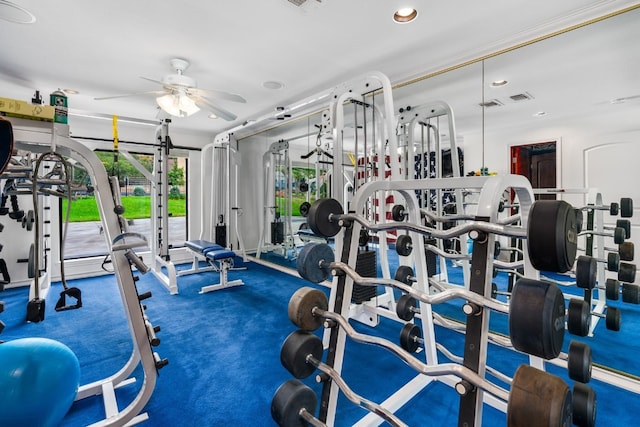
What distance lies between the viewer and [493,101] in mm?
2611

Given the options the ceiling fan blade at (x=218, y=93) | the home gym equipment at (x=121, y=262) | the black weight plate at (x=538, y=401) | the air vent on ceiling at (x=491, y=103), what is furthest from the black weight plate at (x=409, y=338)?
the ceiling fan blade at (x=218, y=93)

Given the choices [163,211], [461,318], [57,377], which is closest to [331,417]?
[57,377]

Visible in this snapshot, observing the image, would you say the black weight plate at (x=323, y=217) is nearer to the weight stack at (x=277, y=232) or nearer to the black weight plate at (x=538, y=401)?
the black weight plate at (x=538, y=401)

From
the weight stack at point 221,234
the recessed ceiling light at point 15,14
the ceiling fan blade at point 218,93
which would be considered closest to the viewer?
the recessed ceiling light at point 15,14

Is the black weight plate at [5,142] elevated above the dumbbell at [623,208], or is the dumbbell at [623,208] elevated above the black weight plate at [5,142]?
the black weight plate at [5,142]

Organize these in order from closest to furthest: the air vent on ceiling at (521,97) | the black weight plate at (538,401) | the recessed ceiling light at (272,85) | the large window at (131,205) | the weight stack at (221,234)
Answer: the black weight plate at (538,401) → the air vent on ceiling at (521,97) → the recessed ceiling light at (272,85) → the large window at (131,205) → the weight stack at (221,234)

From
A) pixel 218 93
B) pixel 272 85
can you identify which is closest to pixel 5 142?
pixel 218 93

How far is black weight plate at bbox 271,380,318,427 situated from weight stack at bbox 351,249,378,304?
1396 mm

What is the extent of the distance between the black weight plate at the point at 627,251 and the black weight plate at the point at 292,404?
232 centimetres

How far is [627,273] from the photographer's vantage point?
2057mm

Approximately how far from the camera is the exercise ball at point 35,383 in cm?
130

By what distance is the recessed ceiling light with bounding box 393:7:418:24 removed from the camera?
78.4 inches

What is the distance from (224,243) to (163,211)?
123cm

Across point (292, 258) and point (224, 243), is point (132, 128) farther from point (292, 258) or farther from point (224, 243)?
point (292, 258)
